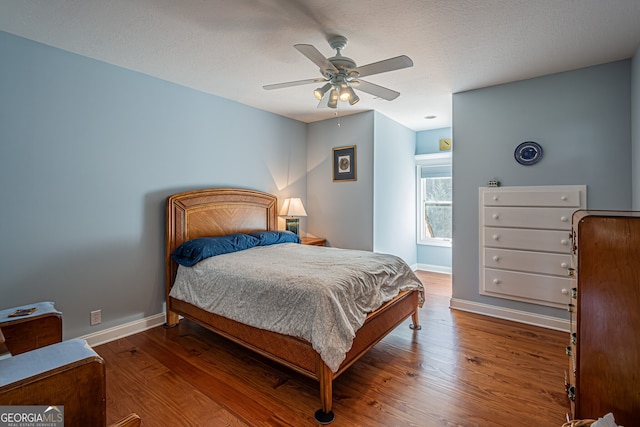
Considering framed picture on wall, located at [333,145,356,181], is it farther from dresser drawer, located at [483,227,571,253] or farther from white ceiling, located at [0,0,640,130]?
dresser drawer, located at [483,227,571,253]

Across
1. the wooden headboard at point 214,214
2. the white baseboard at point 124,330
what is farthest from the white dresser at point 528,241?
the white baseboard at point 124,330

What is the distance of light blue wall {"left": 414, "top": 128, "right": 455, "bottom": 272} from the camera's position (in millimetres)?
5387

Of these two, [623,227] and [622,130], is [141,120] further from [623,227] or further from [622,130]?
[622,130]

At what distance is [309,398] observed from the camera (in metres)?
1.99

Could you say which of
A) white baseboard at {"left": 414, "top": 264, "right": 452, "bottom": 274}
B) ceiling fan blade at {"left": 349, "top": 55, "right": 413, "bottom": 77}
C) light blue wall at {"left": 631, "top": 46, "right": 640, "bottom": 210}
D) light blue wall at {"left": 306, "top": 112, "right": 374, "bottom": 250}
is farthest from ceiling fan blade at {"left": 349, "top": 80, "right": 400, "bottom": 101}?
white baseboard at {"left": 414, "top": 264, "right": 452, "bottom": 274}

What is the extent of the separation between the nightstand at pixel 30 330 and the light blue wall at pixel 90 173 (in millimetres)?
882

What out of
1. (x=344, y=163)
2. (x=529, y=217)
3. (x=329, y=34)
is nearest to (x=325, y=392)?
(x=329, y=34)

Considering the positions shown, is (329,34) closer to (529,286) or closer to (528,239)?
(528,239)

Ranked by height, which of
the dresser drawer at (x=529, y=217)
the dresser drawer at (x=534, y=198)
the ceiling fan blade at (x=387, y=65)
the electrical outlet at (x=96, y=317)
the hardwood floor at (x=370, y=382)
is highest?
the ceiling fan blade at (x=387, y=65)

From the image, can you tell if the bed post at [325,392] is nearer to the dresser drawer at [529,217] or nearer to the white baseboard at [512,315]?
the white baseboard at [512,315]

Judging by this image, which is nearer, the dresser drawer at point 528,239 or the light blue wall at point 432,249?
the dresser drawer at point 528,239

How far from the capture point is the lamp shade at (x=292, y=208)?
4309mm

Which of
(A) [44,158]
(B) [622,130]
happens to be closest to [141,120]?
(A) [44,158]

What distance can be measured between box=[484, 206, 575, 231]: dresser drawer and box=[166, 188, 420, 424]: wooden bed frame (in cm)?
132
